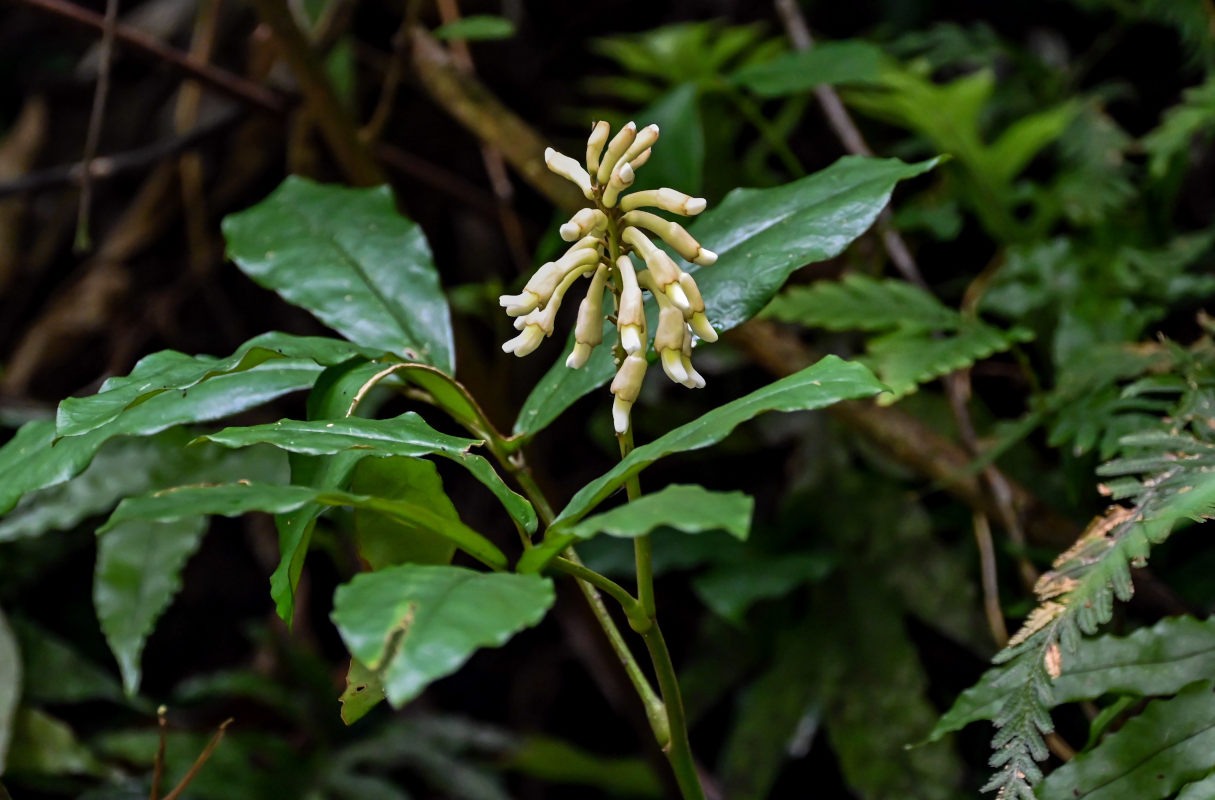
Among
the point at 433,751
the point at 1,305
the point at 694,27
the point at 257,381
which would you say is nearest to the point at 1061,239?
the point at 694,27

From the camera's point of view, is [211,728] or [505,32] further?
[211,728]

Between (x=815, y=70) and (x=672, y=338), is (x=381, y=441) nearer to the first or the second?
(x=672, y=338)

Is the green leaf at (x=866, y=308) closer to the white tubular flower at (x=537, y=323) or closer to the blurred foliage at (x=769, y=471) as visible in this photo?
the blurred foliage at (x=769, y=471)

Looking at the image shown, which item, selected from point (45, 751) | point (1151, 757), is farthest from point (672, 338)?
point (45, 751)

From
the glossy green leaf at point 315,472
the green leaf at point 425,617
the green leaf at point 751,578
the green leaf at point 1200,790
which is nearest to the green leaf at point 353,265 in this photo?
the glossy green leaf at point 315,472

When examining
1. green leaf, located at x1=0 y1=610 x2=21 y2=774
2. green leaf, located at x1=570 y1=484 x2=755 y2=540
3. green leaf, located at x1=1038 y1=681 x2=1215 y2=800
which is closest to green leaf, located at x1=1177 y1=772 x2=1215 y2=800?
green leaf, located at x1=1038 y1=681 x2=1215 y2=800

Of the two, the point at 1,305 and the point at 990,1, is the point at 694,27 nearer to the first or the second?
the point at 990,1
